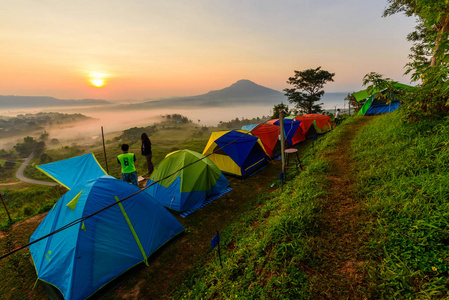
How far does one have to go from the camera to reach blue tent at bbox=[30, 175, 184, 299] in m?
3.84

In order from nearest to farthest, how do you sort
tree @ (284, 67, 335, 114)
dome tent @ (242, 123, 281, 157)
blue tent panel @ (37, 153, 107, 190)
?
blue tent panel @ (37, 153, 107, 190), dome tent @ (242, 123, 281, 157), tree @ (284, 67, 335, 114)

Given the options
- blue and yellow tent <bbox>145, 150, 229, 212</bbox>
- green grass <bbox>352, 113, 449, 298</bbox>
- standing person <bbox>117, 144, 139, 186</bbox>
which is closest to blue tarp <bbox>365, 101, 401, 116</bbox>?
green grass <bbox>352, 113, 449, 298</bbox>

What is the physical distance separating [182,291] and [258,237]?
6.69 feet

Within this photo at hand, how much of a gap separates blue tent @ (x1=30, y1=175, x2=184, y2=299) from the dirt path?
402 centimetres

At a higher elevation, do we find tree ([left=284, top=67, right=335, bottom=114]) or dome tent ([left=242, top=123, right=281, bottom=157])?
tree ([left=284, top=67, right=335, bottom=114])

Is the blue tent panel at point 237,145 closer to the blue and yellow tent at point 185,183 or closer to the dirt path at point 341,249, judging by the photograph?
the blue and yellow tent at point 185,183

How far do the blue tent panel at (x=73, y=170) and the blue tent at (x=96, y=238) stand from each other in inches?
90.0

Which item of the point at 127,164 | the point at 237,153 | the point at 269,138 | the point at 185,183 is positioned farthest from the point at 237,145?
the point at 127,164

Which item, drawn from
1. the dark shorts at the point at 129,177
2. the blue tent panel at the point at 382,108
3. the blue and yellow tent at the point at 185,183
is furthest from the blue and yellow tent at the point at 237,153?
the blue tent panel at the point at 382,108

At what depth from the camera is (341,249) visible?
11.1ft

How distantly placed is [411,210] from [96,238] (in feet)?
21.9

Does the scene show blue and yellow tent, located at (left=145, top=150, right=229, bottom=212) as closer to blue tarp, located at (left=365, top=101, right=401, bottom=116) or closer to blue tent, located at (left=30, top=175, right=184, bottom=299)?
blue tent, located at (left=30, top=175, right=184, bottom=299)

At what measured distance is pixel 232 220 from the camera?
6.10 metres

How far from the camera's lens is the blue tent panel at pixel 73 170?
6883 mm
